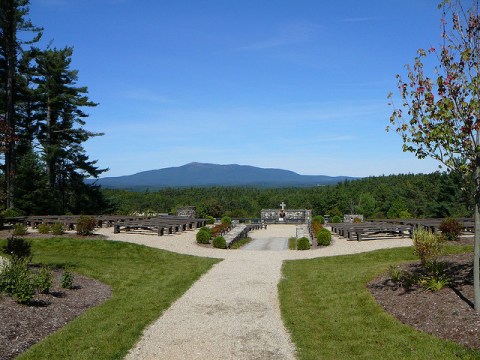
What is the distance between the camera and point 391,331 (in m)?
8.72

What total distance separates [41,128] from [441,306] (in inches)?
1582

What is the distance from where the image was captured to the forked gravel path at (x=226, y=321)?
7988mm

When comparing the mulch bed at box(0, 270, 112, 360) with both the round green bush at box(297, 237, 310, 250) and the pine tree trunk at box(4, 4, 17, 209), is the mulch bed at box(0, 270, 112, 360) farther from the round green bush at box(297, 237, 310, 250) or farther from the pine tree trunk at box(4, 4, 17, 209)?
the pine tree trunk at box(4, 4, 17, 209)

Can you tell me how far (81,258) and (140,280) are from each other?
5.47 m

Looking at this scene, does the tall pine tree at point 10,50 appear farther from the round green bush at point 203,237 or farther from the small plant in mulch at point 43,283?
the small plant in mulch at point 43,283

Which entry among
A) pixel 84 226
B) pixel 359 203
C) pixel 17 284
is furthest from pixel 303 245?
pixel 359 203

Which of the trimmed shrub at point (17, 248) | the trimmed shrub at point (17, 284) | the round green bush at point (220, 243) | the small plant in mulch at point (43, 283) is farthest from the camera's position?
the round green bush at point (220, 243)

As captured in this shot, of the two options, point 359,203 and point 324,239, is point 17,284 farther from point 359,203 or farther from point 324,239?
point 359,203

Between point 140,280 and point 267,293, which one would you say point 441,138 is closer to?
point 267,293

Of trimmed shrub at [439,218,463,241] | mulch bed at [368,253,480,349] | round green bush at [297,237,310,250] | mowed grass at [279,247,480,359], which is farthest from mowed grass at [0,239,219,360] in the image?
trimmed shrub at [439,218,463,241]

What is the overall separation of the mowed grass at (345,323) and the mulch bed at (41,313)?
5.70 meters

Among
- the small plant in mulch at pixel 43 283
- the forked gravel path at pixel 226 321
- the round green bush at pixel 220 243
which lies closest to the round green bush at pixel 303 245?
the forked gravel path at pixel 226 321

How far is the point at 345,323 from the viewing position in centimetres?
965

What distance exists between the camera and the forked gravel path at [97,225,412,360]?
7.99 metres
